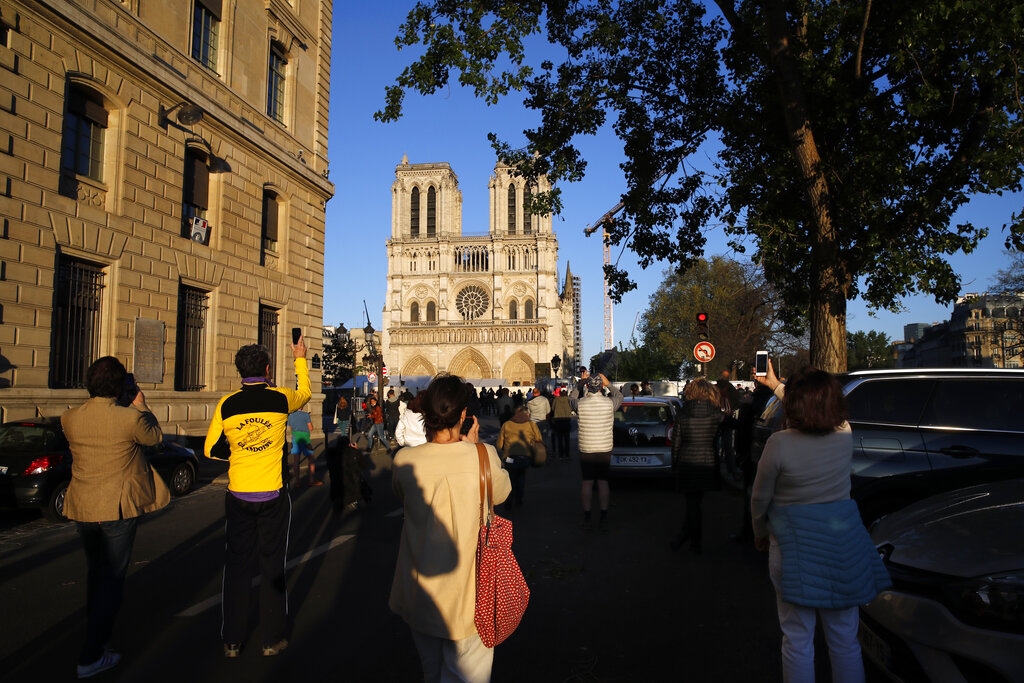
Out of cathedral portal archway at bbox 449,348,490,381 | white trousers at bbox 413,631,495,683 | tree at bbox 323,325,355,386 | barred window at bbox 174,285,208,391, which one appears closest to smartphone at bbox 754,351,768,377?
white trousers at bbox 413,631,495,683

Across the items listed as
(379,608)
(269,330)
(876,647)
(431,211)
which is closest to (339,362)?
(431,211)

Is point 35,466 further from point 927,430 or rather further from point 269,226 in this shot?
point 269,226

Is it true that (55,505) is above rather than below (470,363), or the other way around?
below

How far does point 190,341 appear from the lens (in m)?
17.0

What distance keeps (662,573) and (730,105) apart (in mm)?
9007

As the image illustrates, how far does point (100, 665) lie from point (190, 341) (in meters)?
14.0

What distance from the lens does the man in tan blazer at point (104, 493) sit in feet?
13.5

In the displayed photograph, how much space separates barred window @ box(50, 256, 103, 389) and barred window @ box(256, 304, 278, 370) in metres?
5.97

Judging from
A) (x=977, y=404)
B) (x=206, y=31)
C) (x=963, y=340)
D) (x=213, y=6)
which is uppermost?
(x=213, y=6)

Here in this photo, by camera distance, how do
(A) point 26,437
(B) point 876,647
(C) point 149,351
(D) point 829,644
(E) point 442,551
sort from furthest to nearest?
(C) point 149,351
(A) point 26,437
(B) point 876,647
(D) point 829,644
(E) point 442,551

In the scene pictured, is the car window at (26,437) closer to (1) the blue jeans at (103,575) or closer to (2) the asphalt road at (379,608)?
(2) the asphalt road at (379,608)

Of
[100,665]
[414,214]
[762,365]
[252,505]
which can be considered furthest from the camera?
[414,214]

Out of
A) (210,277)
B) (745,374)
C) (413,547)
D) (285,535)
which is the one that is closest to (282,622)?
(285,535)

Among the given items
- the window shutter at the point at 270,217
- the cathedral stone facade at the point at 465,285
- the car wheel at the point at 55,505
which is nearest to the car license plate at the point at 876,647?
the car wheel at the point at 55,505
